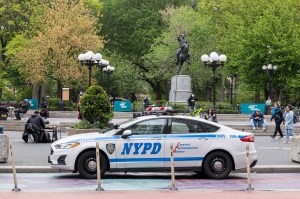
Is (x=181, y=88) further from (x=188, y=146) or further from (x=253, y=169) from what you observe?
(x=188, y=146)

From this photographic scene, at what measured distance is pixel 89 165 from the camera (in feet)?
49.7

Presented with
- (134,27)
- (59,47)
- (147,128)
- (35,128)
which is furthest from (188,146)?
(134,27)

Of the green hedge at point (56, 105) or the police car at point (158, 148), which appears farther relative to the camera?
the green hedge at point (56, 105)

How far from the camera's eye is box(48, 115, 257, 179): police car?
1506 centimetres

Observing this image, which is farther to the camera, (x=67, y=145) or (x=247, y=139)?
(x=247, y=139)

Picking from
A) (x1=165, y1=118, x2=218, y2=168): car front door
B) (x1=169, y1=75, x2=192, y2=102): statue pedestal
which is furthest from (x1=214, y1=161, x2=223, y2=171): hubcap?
(x1=169, y1=75, x2=192, y2=102): statue pedestal

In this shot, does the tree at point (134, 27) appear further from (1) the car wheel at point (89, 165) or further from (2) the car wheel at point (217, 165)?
(1) the car wheel at point (89, 165)

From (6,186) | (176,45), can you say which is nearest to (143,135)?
(6,186)

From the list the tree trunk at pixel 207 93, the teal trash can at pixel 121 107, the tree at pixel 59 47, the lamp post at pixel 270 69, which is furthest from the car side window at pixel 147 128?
the tree trunk at pixel 207 93

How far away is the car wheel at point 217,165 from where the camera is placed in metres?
15.3

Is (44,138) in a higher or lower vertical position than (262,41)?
lower

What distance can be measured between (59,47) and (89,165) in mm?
45454

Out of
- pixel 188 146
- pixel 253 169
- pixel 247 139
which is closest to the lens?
pixel 188 146

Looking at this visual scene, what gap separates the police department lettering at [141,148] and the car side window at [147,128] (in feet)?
1.10
